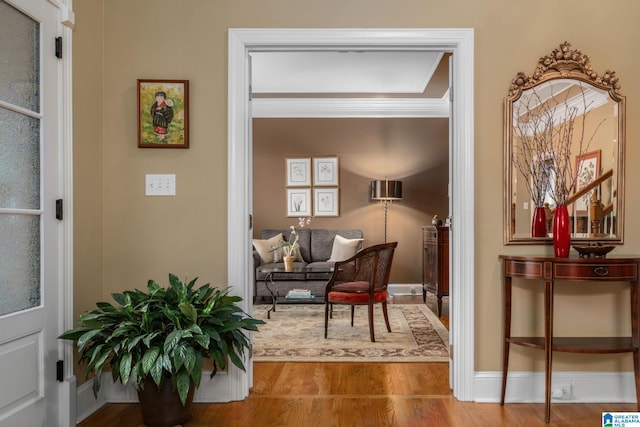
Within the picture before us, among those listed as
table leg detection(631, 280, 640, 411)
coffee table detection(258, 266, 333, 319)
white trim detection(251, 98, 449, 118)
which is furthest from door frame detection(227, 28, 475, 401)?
white trim detection(251, 98, 449, 118)

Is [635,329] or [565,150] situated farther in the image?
[565,150]

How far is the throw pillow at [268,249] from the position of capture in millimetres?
6289

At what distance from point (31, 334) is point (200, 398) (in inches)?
39.4

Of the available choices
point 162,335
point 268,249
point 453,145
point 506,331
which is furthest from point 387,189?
point 162,335

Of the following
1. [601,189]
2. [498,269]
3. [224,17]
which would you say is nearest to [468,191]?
[498,269]

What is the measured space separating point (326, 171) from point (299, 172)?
396 millimetres

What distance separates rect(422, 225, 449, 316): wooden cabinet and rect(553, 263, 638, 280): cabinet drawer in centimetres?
302

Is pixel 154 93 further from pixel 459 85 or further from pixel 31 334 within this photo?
pixel 459 85

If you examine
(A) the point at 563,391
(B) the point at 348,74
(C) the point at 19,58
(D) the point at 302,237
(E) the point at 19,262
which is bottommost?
(A) the point at 563,391

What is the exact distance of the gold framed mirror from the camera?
2.77m

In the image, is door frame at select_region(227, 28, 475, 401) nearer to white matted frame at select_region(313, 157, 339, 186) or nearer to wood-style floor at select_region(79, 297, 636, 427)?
wood-style floor at select_region(79, 297, 636, 427)

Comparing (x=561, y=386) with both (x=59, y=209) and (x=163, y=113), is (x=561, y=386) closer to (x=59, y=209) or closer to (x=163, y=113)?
(x=163, y=113)

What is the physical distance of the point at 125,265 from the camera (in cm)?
283

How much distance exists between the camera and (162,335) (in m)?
2.31
